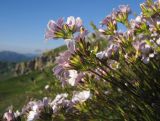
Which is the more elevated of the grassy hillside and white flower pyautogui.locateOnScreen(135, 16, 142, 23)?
the grassy hillside

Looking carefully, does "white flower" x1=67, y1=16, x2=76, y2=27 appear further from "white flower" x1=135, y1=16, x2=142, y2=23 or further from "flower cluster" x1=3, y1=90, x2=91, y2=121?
"white flower" x1=135, y1=16, x2=142, y2=23

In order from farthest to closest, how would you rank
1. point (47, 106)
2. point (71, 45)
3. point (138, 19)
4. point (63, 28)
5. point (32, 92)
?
point (32, 92) < point (138, 19) < point (47, 106) < point (63, 28) < point (71, 45)

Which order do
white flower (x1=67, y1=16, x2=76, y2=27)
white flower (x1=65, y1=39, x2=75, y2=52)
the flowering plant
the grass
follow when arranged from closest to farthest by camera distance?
white flower (x1=65, y1=39, x2=75, y2=52), the flowering plant, white flower (x1=67, y1=16, x2=76, y2=27), the grass

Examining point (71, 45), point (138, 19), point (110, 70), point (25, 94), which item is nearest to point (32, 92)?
point (25, 94)

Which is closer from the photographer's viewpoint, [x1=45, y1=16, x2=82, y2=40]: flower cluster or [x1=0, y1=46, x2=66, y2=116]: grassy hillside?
[x1=45, y1=16, x2=82, y2=40]: flower cluster

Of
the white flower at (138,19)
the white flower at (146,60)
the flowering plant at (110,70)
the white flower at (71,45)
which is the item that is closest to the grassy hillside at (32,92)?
the white flower at (138,19)

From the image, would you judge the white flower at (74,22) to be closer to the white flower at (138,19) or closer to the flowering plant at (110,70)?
the flowering plant at (110,70)

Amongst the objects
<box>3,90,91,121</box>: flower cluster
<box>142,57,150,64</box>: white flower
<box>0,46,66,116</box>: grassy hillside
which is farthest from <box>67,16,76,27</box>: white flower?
<box>0,46,66,116</box>: grassy hillside

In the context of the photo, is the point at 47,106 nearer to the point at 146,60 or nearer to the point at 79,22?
the point at 79,22

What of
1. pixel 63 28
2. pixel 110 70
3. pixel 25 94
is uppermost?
pixel 25 94
